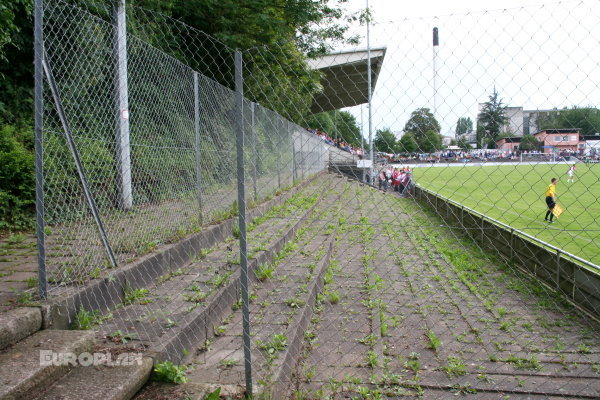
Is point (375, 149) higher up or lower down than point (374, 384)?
higher up

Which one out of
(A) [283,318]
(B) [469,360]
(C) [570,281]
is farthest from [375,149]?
(C) [570,281]

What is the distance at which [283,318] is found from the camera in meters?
3.96

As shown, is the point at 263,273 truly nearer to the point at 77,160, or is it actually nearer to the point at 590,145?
the point at 77,160

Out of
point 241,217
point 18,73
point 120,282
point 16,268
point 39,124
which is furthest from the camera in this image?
point 18,73

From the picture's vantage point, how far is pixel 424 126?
9.89 ft

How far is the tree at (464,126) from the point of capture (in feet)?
9.71

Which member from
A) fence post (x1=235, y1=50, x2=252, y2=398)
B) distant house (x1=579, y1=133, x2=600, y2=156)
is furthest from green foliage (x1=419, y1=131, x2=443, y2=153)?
fence post (x1=235, y1=50, x2=252, y2=398)

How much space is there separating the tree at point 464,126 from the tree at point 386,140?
43 cm

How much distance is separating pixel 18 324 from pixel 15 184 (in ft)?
12.8

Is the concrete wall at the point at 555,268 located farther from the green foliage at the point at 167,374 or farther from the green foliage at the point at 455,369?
the green foliage at the point at 167,374

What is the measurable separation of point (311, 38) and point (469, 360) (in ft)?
42.9

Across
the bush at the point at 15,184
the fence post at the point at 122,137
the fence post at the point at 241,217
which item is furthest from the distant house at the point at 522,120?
the bush at the point at 15,184

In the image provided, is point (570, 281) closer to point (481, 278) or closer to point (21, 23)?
point (481, 278)

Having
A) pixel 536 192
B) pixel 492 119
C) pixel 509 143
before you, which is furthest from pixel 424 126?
pixel 536 192
